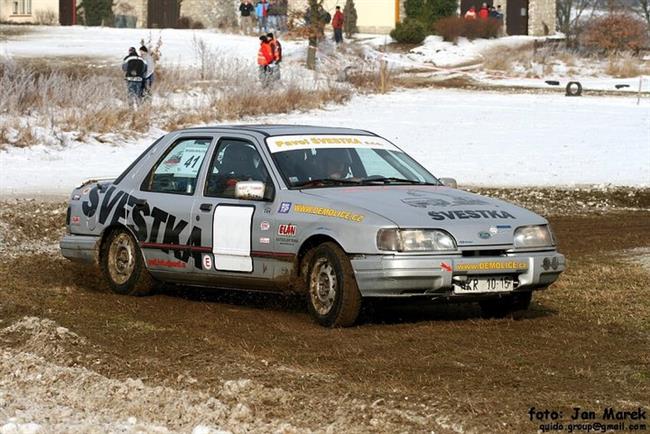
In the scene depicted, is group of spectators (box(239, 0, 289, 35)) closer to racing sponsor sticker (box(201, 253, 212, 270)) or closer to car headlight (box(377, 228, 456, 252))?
racing sponsor sticker (box(201, 253, 212, 270))

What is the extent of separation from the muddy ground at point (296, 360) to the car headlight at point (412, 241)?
58 cm

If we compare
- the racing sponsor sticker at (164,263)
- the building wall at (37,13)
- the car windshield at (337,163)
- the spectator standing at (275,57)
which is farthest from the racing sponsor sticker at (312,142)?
the building wall at (37,13)

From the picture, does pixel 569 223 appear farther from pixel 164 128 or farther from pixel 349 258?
pixel 164 128

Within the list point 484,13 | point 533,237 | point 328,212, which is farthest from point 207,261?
point 484,13

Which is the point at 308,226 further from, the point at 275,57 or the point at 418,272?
the point at 275,57

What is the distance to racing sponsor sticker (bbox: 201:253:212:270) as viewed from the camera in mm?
10789

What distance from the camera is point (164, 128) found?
98.5 feet

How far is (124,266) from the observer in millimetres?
11648

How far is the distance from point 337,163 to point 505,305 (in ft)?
5.26

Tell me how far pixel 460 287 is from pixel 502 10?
6610 cm

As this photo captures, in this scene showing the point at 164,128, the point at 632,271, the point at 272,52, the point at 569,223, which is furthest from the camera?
the point at 272,52

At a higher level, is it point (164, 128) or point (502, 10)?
point (502, 10)

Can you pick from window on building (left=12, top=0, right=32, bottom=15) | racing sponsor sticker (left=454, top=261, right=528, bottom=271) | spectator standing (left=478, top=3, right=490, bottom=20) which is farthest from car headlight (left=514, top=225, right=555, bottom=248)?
window on building (left=12, top=0, right=32, bottom=15)

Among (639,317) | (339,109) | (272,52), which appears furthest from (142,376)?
(272,52)
